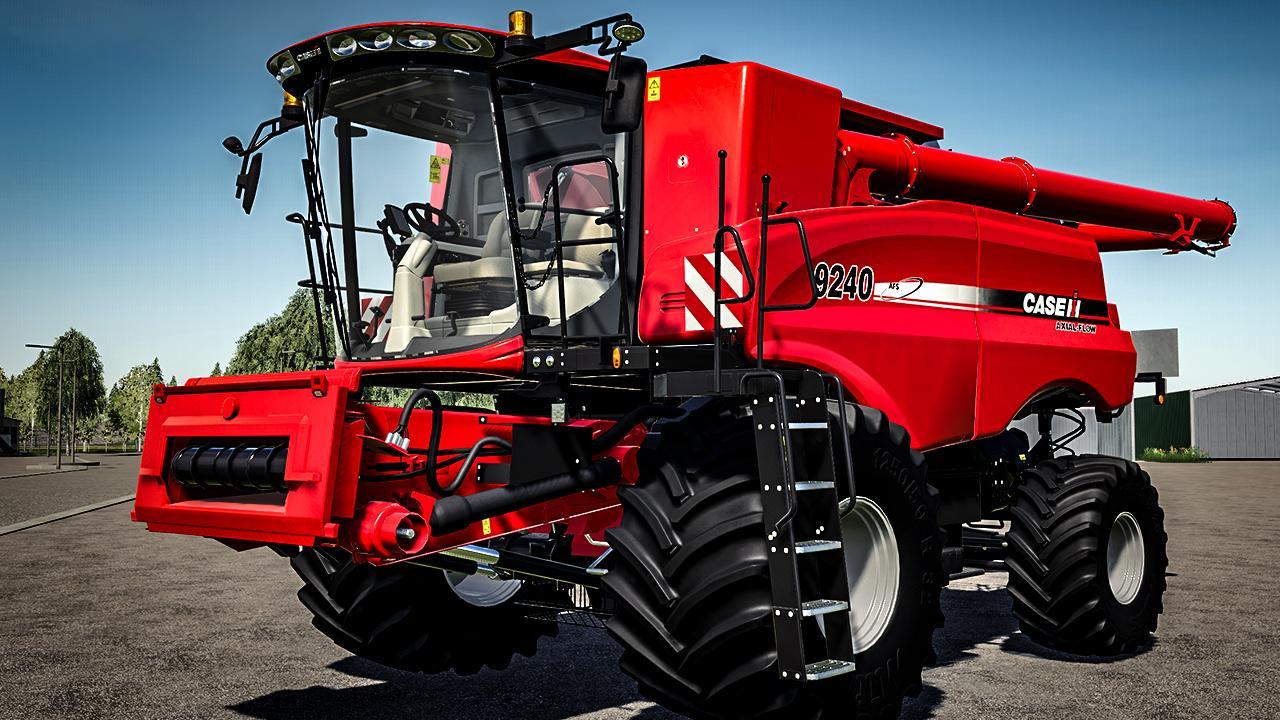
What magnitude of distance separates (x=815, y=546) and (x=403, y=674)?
334cm

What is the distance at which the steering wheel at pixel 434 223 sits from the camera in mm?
6133

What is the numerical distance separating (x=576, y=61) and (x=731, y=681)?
3219mm

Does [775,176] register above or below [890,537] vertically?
above

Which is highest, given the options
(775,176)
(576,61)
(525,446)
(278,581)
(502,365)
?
(576,61)

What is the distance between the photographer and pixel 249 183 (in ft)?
20.5

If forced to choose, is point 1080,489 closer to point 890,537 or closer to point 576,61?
point 890,537

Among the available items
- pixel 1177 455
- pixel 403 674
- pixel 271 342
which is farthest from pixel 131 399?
pixel 403 674

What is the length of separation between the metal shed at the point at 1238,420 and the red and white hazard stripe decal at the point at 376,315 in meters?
48.5

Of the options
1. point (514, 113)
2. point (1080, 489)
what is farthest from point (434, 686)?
point (1080, 489)

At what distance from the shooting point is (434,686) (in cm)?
645

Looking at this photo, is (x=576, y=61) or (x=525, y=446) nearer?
(x=525, y=446)

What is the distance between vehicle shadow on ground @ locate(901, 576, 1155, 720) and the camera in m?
6.00

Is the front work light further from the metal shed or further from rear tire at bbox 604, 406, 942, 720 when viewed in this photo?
the metal shed

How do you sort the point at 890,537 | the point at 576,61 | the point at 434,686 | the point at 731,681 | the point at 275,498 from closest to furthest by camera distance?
the point at 731,681, the point at 275,498, the point at 890,537, the point at 576,61, the point at 434,686
